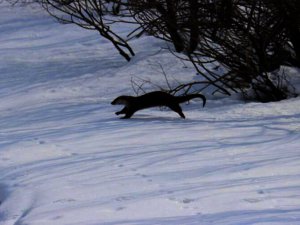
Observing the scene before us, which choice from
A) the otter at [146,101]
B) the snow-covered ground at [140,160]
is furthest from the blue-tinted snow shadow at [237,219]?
the otter at [146,101]

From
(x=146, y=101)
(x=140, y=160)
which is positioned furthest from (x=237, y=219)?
(x=146, y=101)

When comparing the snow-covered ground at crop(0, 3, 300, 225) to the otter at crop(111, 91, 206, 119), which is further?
the otter at crop(111, 91, 206, 119)

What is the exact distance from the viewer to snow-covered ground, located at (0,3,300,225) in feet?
16.8

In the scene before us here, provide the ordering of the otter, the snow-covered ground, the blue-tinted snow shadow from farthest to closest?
the otter
the snow-covered ground
the blue-tinted snow shadow

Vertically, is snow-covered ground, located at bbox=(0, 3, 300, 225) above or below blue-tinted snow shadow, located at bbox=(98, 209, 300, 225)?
below

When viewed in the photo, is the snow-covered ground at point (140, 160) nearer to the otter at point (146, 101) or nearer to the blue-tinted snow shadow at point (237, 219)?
the blue-tinted snow shadow at point (237, 219)

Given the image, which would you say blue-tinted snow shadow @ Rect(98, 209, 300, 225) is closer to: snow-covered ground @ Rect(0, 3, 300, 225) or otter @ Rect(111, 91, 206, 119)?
snow-covered ground @ Rect(0, 3, 300, 225)

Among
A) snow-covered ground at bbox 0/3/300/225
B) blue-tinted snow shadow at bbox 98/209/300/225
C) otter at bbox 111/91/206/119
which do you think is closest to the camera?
blue-tinted snow shadow at bbox 98/209/300/225

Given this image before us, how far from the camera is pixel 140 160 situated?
7.04 m

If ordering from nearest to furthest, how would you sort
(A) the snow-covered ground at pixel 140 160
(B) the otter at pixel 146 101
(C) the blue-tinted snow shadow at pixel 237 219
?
(C) the blue-tinted snow shadow at pixel 237 219, (A) the snow-covered ground at pixel 140 160, (B) the otter at pixel 146 101

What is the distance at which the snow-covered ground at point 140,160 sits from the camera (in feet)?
16.8

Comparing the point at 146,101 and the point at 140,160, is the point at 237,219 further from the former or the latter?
the point at 146,101

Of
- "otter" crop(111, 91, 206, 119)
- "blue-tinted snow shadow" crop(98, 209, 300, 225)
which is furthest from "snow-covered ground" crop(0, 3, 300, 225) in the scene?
"otter" crop(111, 91, 206, 119)

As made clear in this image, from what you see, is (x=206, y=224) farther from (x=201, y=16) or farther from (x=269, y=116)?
(x=201, y=16)
